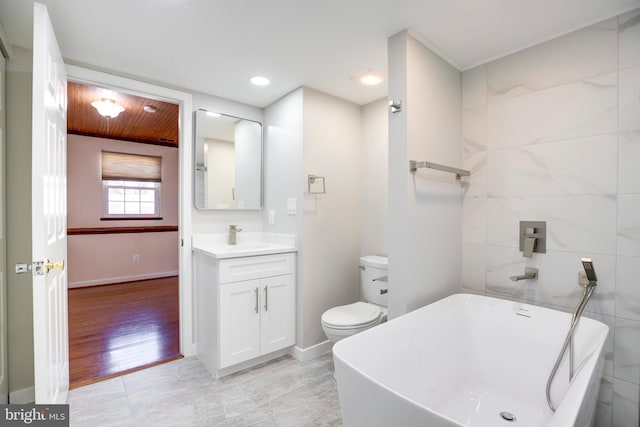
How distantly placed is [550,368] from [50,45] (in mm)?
2899

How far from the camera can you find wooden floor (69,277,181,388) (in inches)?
90.4

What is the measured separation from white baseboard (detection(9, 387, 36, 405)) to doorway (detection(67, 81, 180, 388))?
699 millimetres

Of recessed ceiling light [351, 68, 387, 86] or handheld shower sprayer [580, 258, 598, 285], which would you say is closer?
handheld shower sprayer [580, 258, 598, 285]

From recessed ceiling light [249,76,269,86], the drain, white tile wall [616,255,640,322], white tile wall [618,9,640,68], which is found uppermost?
recessed ceiling light [249,76,269,86]

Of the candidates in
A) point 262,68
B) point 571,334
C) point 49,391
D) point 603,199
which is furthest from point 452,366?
point 262,68

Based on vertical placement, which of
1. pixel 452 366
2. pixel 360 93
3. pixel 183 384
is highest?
pixel 360 93

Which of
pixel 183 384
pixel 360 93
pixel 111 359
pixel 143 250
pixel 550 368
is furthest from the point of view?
pixel 143 250

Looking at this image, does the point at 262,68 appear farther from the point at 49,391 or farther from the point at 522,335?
the point at 522,335

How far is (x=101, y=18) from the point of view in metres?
1.60

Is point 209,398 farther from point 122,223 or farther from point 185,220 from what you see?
point 122,223

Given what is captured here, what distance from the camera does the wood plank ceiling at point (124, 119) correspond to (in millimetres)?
2953

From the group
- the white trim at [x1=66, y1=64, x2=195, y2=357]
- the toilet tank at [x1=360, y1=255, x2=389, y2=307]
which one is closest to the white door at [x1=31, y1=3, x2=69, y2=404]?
the white trim at [x1=66, y1=64, x2=195, y2=357]

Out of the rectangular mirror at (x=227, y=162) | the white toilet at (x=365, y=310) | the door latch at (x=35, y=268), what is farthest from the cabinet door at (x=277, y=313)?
the door latch at (x=35, y=268)

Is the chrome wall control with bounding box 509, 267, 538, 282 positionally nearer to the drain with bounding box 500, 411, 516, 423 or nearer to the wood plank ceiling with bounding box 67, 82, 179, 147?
the drain with bounding box 500, 411, 516, 423
